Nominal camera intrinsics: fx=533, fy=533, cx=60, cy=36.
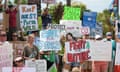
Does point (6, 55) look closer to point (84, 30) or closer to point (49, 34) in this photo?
point (49, 34)

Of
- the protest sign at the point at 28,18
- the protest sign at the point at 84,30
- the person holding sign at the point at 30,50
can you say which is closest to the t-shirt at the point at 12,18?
the protest sign at the point at 28,18

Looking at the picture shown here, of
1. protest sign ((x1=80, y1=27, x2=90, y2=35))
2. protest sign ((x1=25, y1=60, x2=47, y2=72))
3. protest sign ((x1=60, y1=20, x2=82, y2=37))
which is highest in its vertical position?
protest sign ((x1=60, y1=20, x2=82, y2=37))

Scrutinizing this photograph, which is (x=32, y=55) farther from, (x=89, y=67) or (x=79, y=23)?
(x=79, y=23)

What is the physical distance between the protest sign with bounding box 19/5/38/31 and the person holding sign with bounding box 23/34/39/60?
199 centimetres

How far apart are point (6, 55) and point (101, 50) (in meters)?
2.91

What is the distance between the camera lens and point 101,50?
45.3 feet

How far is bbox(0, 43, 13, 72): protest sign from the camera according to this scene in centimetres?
1188

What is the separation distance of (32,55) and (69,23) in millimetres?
3309

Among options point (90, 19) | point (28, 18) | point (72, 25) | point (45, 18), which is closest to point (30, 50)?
point (28, 18)

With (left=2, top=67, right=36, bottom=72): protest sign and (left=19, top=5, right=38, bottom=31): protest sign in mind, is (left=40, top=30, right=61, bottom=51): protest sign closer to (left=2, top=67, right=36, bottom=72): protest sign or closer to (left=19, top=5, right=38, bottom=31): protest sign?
(left=19, top=5, right=38, bottom=31): protest sign

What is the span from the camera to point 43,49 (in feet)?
Result: 43.2

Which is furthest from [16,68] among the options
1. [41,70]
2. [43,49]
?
[43,49]

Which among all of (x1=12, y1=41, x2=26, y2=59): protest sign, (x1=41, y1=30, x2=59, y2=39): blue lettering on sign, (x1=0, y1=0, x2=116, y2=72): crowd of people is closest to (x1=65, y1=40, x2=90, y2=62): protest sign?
(x1=0, y1=0, x2=116, y2=72): crowd of people

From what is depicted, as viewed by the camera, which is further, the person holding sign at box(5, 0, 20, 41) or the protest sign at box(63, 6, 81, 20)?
the protest sign at box(63, 6, 81, 20)
